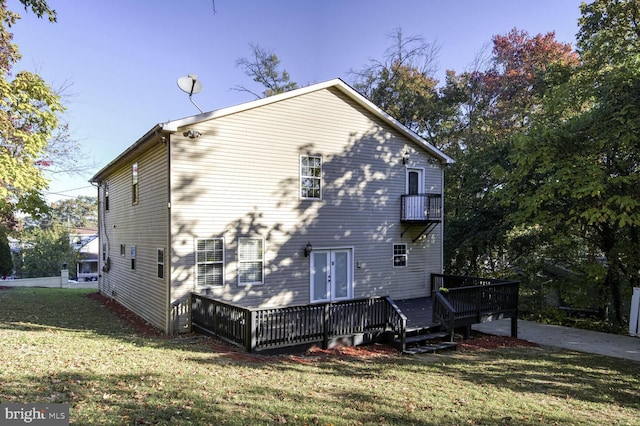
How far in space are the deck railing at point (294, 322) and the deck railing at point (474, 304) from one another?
1418mm

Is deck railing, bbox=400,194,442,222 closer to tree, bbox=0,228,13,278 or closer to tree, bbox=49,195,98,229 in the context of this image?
tree, bbox=0,228,13,278

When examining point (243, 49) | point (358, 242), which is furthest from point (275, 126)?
point (243, 49)

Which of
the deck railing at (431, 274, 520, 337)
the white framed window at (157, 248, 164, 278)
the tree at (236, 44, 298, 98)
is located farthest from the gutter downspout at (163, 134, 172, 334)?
the tree at (236, 44, 298, 98)

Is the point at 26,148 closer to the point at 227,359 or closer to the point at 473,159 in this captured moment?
the point at 227,359

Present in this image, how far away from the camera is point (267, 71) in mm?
29938

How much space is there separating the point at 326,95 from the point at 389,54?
15681 millimetres

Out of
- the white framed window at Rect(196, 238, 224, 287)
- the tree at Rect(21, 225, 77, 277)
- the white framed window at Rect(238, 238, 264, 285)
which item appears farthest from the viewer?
the tree at Rect(21, 225, 77, 277)

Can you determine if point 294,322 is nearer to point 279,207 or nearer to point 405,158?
point 279,207

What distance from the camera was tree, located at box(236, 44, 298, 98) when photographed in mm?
29719

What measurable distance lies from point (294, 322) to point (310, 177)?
5012mm

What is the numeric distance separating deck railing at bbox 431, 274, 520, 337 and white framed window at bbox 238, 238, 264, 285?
4879 mm

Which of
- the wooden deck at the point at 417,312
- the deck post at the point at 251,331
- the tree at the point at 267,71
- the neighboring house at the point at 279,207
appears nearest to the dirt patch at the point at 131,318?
the neighboring house at the point at 279,207

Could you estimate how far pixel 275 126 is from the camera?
38.1ft

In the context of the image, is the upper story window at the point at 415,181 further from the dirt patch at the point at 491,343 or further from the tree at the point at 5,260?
the tree at the point at 5,260
